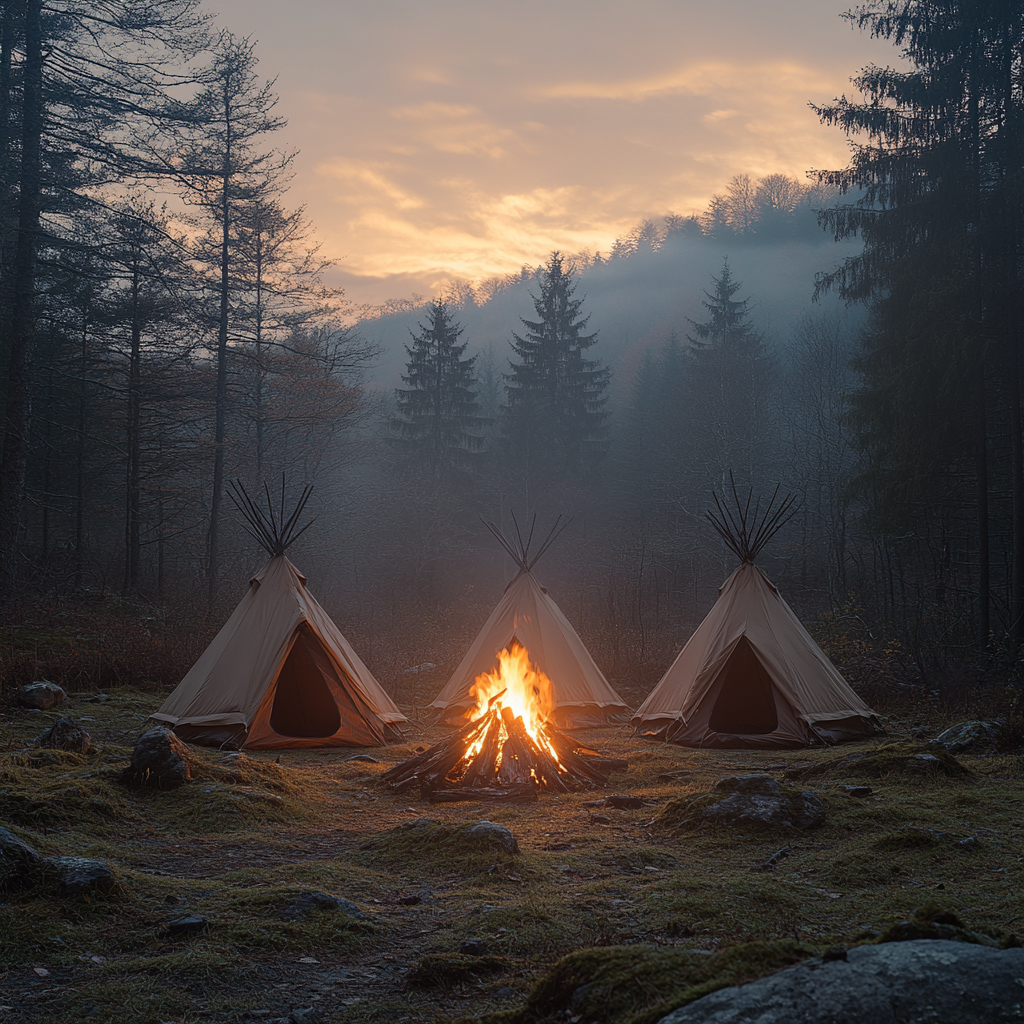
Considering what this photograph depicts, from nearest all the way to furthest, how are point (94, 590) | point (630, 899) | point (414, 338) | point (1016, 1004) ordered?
1. point (1016, 1004)
2. point (630, 899)
3. point (94, 590)
4. point (414, 338)

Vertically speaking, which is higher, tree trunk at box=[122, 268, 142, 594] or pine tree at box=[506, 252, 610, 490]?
pine tree at box=[506, 252, 610, 490]

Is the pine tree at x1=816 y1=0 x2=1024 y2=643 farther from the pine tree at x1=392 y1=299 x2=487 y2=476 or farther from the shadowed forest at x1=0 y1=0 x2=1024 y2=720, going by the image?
the pine tree at x1=392 y1=299 x2=487 y2=476

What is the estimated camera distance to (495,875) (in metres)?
4.02

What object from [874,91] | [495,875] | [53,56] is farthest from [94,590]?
[874,91]

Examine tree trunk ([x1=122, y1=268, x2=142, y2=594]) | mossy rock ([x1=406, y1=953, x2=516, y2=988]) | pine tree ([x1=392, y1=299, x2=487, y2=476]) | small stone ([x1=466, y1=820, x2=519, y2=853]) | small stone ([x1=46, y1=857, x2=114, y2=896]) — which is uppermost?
pine tree ([x1=392, y1=299, x2=487, y2=476])

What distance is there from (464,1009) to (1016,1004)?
5.46 feet

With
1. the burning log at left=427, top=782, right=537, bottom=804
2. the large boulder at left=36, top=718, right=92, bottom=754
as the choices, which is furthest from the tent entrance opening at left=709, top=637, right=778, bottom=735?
the large boulder at left=36, top=718, right=92, bottom=754

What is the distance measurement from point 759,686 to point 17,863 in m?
8.39

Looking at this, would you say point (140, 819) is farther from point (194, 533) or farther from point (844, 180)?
point (194, 533)

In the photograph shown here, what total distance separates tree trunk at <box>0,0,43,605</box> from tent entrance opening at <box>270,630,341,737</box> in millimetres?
A: 5447

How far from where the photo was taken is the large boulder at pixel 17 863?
10.8 ft

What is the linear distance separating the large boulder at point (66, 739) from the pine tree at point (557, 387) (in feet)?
93.8

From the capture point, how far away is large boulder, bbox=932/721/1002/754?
715cm

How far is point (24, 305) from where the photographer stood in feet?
41.1
